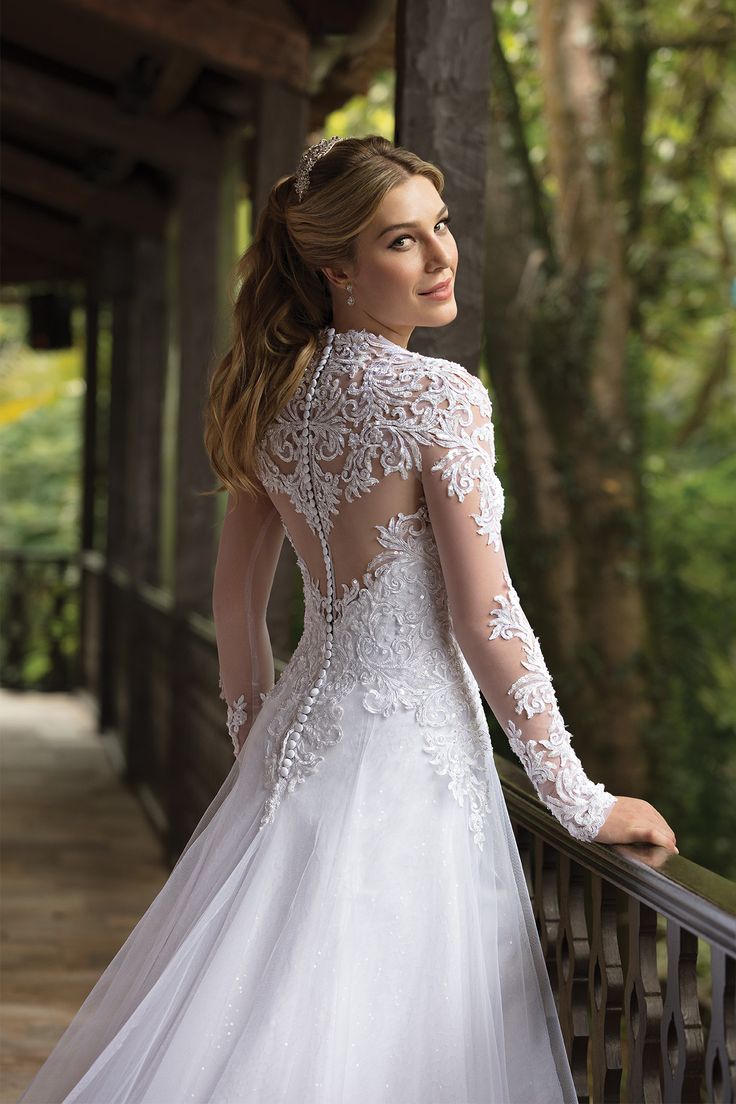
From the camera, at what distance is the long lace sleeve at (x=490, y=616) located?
1.81 m

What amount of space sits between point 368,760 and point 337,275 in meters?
0.70

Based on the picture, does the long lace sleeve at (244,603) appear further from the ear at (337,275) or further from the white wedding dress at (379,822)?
the ear at (337,275)

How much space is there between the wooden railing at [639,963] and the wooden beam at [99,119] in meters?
4.03

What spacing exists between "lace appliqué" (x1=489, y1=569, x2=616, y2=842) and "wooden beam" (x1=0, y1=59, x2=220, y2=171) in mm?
Answer: 4174

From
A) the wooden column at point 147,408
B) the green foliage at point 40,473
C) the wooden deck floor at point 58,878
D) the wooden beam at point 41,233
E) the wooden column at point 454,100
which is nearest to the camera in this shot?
the wooden column at point 454,100

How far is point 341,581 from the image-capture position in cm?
198

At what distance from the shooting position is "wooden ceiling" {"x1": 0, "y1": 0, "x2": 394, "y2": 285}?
4.31 meters

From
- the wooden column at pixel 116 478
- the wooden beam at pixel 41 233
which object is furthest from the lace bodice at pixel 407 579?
the wooden beam at pixel 41 233

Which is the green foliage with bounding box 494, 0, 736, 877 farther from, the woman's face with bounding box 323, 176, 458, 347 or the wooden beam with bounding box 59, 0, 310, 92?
the woman's face with bounding box 323, 176, 458, 347

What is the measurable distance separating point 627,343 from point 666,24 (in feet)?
11.8

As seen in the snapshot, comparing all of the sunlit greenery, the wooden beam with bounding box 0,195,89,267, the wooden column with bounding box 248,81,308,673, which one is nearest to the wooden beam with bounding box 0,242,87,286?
the wooden beam with bounding box 0,195,89,267

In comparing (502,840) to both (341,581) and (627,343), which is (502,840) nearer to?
(341,581)

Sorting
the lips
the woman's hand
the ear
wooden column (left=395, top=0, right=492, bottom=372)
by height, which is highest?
wooden column (left=395, top=0, right=492, bottom=372)

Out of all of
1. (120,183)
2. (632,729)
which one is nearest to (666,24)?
(120,183)
